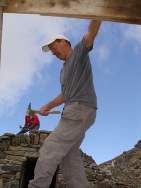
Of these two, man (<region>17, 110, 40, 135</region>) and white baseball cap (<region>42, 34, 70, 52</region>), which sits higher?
man (<region>17, 110, 40, 135</region>)

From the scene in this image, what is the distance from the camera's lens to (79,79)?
365 centimetres

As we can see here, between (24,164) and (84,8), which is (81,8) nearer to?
(84,8)

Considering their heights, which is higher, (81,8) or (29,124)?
(29,124)

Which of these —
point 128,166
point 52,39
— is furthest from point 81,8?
point 128,166

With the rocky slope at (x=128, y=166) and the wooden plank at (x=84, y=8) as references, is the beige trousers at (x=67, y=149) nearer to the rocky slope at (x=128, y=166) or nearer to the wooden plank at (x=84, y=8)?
the wooden plank at (x=84, y=8)

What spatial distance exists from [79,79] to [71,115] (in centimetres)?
40

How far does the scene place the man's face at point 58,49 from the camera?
379 cm

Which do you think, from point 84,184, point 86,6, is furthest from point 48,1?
point 84,184

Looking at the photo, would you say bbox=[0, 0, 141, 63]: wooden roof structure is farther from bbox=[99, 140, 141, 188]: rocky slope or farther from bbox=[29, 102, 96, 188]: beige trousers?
bbox=[99, 140, 141, 188]: rocky slope

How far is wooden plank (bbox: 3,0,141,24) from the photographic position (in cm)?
318

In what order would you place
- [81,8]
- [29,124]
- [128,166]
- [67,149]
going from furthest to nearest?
[128,166] → [29,124] → [67,149] → [81,8]

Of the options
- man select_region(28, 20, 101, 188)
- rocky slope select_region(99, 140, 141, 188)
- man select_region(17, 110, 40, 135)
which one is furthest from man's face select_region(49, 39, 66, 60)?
rocky slope select_region(99, 140, 141, 188)

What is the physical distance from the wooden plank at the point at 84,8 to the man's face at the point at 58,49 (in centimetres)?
60

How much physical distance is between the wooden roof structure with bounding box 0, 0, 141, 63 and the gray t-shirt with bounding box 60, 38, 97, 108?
0.44 meters
